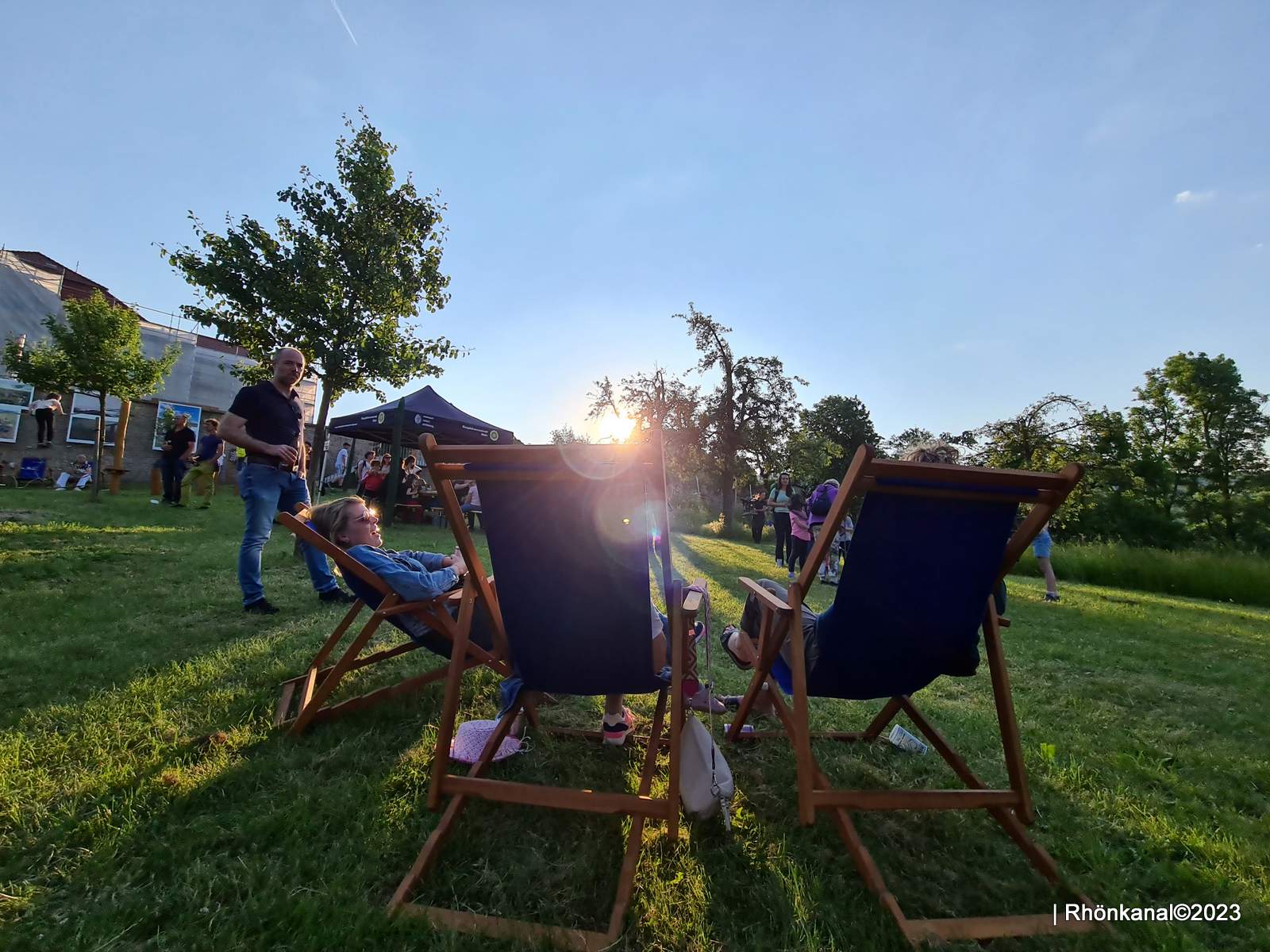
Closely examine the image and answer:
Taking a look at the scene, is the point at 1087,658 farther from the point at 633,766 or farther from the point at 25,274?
the point at 25,274

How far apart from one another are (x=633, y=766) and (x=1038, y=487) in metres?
1.80

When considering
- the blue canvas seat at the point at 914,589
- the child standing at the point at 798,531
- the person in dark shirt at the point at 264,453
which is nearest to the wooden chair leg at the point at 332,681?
the blue canvas seat at the point at 914,589

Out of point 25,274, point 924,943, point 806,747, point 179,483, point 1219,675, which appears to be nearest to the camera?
point 924,943

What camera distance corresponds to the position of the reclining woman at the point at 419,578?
7.25 feet

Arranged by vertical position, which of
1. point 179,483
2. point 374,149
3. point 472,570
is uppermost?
point 374,149

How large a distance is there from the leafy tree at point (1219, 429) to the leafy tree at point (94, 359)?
39.6 metres

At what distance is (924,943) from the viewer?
1.36m

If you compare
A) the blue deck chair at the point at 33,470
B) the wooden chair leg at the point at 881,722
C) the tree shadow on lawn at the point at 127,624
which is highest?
the wooden chair leg at the point at 881,722

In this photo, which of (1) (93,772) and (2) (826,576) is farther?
(2) (826,576)

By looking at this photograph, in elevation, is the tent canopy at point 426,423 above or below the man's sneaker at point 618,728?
above

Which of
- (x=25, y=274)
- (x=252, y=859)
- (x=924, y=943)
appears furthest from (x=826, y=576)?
(x=25, y=274)

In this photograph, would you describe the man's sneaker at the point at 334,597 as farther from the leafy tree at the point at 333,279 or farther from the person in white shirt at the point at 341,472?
the person in white shirt at the point at 341,472

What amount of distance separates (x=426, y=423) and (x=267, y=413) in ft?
23.5

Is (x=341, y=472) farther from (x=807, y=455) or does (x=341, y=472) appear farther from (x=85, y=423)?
(x=807, y=455)
